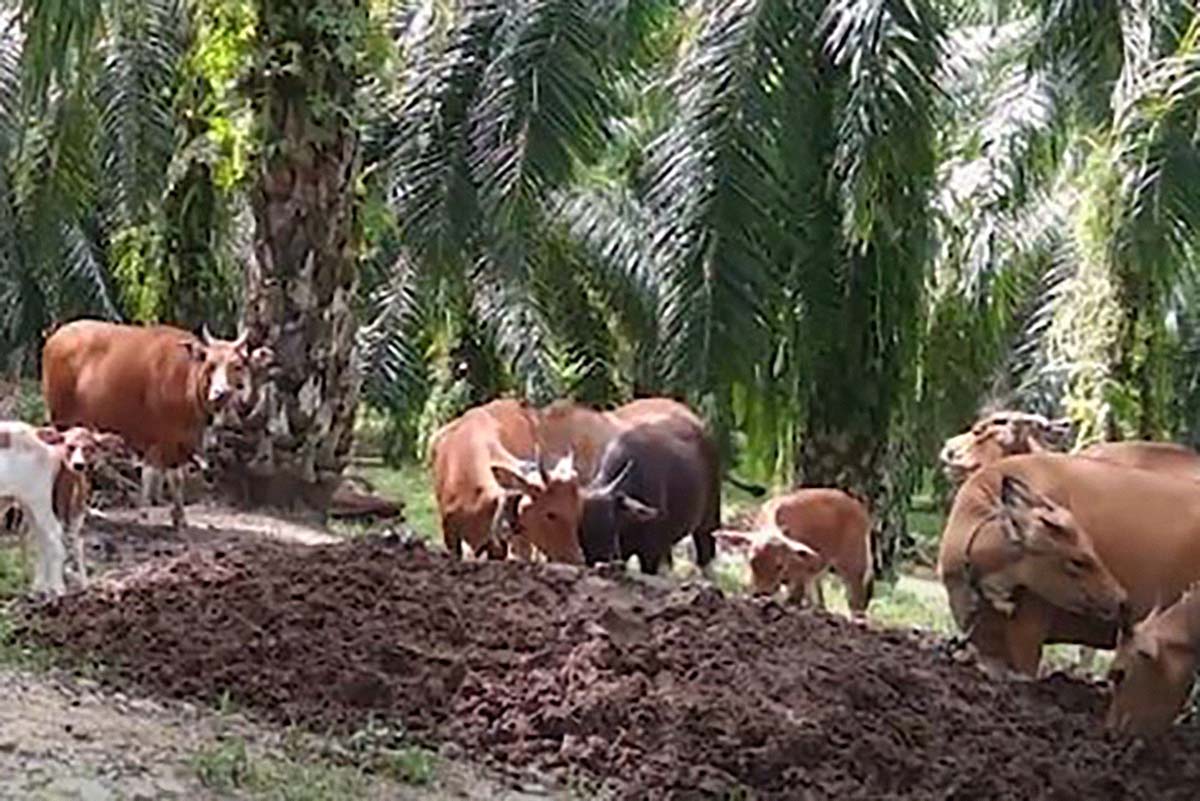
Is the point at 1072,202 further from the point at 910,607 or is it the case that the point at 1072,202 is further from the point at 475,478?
the point at 475,478

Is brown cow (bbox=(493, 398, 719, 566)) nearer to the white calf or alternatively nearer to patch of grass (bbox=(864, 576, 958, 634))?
patch of grass (bbox=(864, 576, 958, 634))

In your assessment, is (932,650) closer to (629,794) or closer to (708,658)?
(708,658)

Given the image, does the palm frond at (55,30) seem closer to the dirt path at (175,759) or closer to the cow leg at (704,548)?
the dirt path at (175,759)

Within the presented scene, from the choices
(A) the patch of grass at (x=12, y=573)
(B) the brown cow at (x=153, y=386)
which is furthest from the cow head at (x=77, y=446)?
(B) the brown cow at (x=153, y=386)

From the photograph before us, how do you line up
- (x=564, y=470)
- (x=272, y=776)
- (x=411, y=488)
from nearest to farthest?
(x=272, y=776)
(x=564, y=470)
(x=411, y=488)

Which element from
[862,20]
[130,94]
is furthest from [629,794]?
[130,94]

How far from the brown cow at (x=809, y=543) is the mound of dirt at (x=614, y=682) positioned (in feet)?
6.88

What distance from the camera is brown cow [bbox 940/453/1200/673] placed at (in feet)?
27.8

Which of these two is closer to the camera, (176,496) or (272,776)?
(272,776)

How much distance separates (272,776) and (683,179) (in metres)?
5.30

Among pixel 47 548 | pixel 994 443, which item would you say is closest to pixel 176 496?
pixel 47 548

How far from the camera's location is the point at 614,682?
716 cm

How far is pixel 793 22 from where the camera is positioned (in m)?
10.9

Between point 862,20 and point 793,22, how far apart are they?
0.80m
